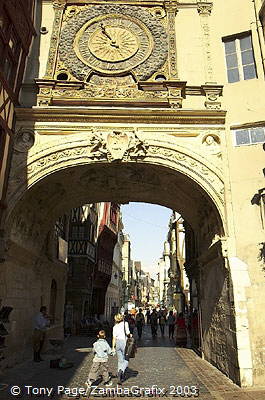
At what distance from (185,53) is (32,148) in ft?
19.3

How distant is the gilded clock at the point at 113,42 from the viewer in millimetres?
10477

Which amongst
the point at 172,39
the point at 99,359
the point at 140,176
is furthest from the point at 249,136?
the point at 99,359

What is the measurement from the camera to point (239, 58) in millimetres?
10195

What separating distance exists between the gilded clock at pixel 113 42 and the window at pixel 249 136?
350cm

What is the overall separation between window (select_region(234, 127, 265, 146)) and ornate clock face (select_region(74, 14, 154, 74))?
161 inches

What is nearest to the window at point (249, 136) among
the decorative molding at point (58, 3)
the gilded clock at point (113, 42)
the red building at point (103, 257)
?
the gilded clock at point (113, 42)

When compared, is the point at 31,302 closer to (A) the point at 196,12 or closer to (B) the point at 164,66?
(B) the point at 164,66

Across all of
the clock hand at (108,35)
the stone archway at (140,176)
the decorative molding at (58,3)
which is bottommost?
the stone archway at (140,176)

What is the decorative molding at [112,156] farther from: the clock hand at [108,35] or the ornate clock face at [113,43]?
the clock hand at [108,35]

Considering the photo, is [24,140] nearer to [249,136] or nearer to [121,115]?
[121,115]

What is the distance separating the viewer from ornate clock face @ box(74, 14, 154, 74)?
1059 cm

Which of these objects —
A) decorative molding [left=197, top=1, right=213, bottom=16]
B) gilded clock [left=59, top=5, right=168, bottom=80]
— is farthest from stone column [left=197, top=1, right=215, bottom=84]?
gilded clock [left=59, top=5, right=168, bottom=80]

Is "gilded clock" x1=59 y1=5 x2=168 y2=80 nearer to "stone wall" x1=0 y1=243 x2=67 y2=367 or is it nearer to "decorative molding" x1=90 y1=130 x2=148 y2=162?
"decorative molding" x1=90 y1=130 x2=148 y2=162

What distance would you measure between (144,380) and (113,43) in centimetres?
1013
